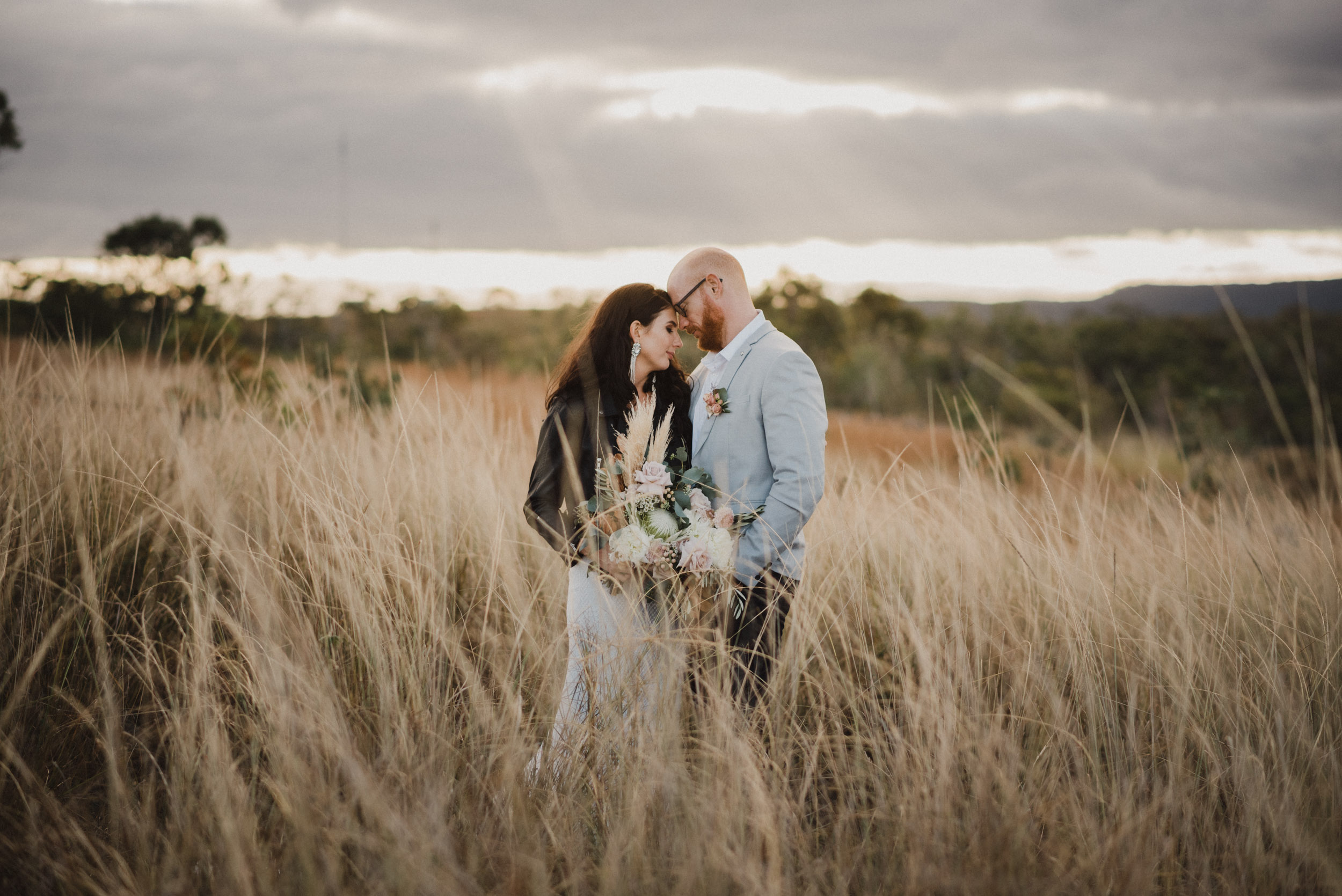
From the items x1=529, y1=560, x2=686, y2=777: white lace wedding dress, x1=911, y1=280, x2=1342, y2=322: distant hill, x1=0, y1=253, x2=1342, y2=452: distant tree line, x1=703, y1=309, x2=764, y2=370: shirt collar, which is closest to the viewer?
x1=529, y1=560, x2=686, y2=777: white lace wedding dress

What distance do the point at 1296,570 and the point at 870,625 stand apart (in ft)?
7.18

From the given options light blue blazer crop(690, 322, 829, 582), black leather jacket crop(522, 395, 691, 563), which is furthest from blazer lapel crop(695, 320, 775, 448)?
black leather jacket crop(522, 395, 691, 563)

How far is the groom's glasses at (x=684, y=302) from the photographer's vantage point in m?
2.89

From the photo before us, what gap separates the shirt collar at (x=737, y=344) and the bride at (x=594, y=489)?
0.18 meters

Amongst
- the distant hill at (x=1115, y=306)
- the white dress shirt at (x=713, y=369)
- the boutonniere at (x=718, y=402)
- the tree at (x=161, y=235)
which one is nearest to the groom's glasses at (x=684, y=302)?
the white dress shirt at (x=713, y=369)

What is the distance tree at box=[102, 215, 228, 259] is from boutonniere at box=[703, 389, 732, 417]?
27626 millimetres

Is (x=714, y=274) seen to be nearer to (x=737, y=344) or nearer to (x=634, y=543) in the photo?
(x=737, y=344)

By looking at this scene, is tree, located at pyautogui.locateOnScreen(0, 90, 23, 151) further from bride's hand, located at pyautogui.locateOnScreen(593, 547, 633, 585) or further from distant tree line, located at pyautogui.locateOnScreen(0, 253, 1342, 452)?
bride's hand, located at pyautogui.locateOnScreen(593, 547, 633, 585)

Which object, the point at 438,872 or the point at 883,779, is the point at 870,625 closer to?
the point at 883,779

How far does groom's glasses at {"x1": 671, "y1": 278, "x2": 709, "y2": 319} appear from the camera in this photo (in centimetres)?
289

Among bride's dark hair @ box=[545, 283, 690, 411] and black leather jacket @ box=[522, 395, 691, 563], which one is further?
bride's dark hair @ box=[545, 283, 690, 411]

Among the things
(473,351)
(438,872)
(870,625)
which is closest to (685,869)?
(438,872)

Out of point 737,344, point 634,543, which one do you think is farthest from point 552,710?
point 737,344

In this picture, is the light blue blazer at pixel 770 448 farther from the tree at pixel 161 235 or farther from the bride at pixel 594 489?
the tree at pixel 161 235
